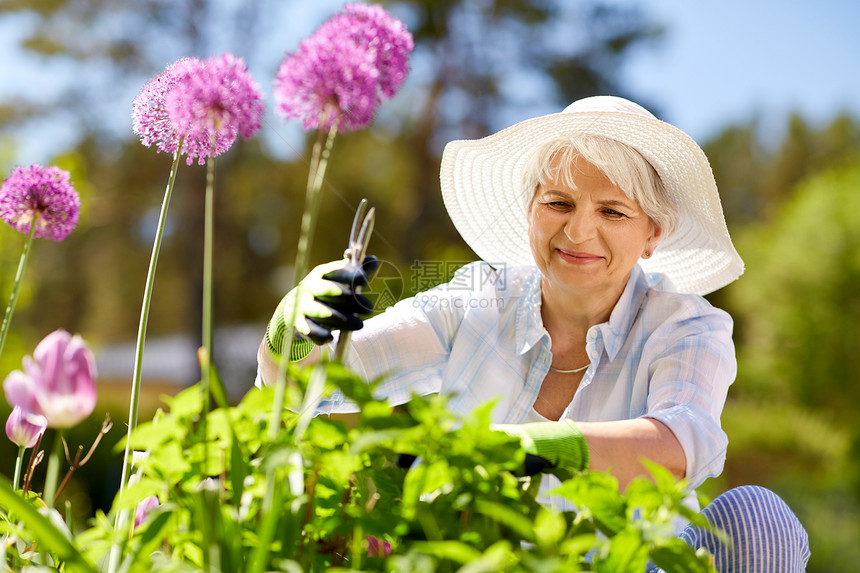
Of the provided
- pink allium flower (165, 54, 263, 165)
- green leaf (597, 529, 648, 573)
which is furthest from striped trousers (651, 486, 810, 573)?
pink allium flower (165, 54, 263, 165)

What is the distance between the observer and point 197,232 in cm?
705

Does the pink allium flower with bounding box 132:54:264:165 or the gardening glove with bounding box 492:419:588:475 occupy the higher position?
the pink allium flower with bounding box 132:54:264:165

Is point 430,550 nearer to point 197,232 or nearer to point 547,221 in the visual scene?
point 547,221

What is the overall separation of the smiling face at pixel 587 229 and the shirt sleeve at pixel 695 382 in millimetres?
138

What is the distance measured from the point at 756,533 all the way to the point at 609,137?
0.65m

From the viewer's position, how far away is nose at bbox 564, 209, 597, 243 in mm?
1195

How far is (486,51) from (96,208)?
4.30m

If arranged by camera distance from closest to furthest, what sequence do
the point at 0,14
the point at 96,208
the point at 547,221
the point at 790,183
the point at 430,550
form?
the point at 430,550, the point at 547,221, the point at 0,14, the point at 96,208, the point at 790,183

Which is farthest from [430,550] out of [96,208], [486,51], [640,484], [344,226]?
[344,226]

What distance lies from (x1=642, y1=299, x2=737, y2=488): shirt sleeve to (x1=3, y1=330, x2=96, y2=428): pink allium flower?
594 millimetres

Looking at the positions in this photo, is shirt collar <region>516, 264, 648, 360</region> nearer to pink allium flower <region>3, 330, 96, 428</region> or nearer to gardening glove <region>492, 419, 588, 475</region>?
gardening glove <region>492, 419, 588, 475</region>

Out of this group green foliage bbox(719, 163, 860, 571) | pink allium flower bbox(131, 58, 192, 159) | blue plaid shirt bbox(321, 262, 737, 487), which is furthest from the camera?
green foliage bbox(719, 163, 860, 571)

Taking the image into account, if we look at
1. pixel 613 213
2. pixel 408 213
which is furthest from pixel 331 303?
pixel 408 213

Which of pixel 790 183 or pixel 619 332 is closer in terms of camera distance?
pixel 619 332
